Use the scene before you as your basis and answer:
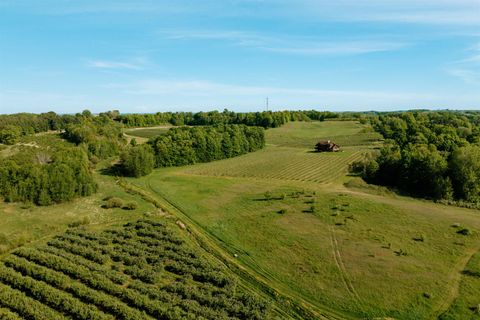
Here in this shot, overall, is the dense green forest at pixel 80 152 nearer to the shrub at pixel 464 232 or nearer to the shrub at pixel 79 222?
the shrub at pixel 79 222

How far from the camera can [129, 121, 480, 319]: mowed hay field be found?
31609 millimetres

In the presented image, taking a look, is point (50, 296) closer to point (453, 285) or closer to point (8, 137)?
point (453, 285)

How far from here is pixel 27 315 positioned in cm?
2775

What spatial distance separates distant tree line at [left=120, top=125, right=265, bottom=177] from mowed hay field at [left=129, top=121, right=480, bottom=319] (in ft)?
28.6

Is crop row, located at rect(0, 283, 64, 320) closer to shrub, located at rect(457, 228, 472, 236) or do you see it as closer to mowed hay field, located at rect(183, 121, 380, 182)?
shrub, located at rect(457, 228, 472, 236)

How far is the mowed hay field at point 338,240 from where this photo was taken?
31.6 m

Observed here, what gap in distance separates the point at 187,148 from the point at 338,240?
64.8 metres

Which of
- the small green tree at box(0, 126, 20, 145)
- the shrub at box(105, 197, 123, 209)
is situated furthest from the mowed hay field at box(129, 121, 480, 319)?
the small green tree at box(0, 126, 20, 145)

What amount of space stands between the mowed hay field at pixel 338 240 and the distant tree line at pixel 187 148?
28.6ft

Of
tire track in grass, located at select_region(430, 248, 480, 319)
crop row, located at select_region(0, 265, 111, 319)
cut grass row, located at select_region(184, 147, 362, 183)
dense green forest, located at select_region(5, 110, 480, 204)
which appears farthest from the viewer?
cut grass row, located at select_region(184, 147, 362, 183)

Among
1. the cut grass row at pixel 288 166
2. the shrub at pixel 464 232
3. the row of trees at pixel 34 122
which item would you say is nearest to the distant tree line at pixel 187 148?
the cut grass row at pixel 288 166

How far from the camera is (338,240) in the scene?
4338 centimetres

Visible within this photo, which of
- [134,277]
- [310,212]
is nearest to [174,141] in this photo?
[310,212]

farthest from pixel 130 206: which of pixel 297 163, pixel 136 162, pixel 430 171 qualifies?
pixel 430 171
